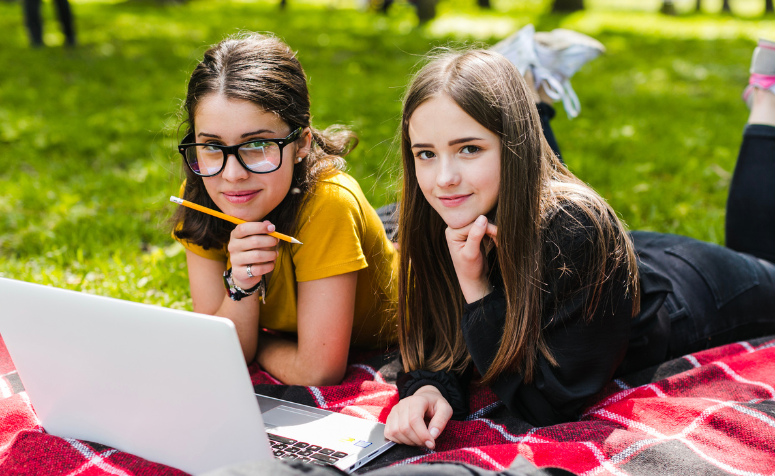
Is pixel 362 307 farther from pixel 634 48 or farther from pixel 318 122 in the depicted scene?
pixel 634 48

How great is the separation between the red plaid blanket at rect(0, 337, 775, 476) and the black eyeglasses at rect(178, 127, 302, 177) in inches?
29.2

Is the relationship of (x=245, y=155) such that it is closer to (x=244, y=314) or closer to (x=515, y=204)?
(x=244, y=314)

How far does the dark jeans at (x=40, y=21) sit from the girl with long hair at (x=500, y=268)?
25.1ft

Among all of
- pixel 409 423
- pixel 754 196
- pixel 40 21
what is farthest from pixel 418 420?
pixel 40 21

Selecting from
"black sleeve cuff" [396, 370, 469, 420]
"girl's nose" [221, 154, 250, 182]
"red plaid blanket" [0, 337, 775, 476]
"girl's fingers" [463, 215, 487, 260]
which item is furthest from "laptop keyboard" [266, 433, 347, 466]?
"girl's nose" [221, 154, 250, 182]

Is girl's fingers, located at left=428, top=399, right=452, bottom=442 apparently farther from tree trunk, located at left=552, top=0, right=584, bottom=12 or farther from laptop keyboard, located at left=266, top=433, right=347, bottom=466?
tree trunk, located at left=552, top=0, right=584, bottom=12

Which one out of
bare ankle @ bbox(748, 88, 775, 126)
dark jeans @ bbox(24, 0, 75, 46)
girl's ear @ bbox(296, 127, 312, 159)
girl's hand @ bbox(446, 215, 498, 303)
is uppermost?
dark jeans @ bbox(24, 0, 75, 46)

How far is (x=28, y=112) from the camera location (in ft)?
17.9

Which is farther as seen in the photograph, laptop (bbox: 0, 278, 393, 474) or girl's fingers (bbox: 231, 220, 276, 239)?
girl's fingers (bbox: 231, 220, 276, 239)

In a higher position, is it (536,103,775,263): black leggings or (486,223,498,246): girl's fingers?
(486,223,498,246): girl's fingers

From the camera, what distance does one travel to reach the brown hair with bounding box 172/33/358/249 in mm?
1865

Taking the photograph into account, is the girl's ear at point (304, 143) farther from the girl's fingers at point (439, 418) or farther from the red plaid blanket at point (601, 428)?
the girl's fingers at point (439, 418)

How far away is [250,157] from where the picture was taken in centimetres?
184

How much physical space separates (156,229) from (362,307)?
1.73 metres
